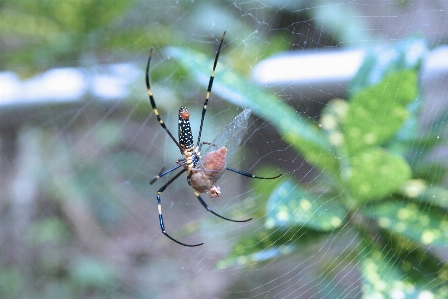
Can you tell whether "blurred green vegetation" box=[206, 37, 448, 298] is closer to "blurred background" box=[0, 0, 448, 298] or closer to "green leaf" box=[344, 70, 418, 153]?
"green leaf" box=[344, 70, 418, 153]

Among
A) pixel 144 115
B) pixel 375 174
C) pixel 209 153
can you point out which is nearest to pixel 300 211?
pixel 375 174

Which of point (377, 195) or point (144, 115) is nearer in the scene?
point (377, 195)

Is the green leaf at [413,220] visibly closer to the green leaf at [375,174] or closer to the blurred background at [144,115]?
the green leaf at [375,174]

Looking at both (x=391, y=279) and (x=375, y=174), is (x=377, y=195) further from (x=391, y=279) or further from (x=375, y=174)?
(x=391, y=279)

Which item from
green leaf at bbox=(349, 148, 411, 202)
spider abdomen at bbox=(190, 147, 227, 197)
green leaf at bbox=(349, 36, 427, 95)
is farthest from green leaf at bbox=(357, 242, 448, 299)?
spider abdomen at bbox=(190, 147, 227, 197)

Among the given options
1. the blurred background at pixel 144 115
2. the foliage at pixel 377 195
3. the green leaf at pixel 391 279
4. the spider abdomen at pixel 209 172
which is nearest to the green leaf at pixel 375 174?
the foliage at pixel 377 195

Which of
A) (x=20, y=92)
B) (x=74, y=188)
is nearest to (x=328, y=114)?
A: (x=20, y=92)

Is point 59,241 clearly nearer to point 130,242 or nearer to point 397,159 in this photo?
point 130,242
